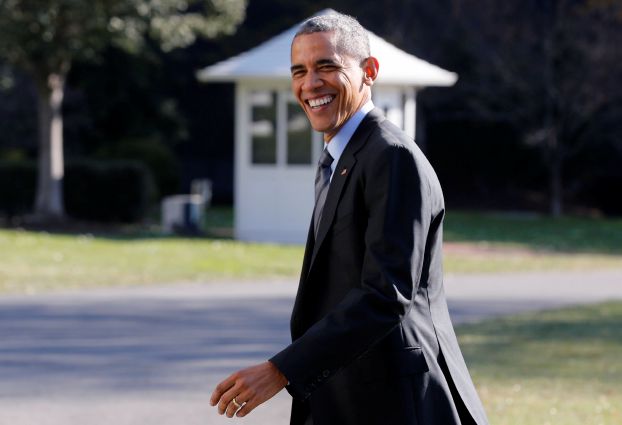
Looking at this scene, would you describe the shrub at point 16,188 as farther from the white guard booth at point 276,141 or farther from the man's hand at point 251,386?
the man's hand at point 251,386

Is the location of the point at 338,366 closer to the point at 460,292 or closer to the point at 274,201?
the point at 460,292

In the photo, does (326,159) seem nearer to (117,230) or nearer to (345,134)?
(345,134)

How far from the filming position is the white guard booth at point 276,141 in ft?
70.1

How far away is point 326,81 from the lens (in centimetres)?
326

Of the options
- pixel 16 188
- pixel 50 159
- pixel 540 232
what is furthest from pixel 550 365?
pixel 16 188

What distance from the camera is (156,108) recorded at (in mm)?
35844

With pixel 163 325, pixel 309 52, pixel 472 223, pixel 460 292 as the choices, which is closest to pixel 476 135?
pixel 472 223

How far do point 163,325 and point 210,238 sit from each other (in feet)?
32.3

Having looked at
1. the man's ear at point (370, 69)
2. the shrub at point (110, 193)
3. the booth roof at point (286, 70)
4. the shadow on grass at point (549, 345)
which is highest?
the booth roof at point (286, 70)

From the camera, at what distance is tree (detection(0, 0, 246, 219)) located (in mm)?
21781

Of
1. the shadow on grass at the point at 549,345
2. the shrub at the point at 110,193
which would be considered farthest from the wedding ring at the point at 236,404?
the shrub at the point at 110,193

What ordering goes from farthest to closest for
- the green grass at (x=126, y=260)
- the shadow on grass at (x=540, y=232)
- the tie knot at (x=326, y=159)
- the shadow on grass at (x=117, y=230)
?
1. the shadow on grass at (x=540, y=232)
2. the shadow on grass at (x=117, y=230)
3. the green grass at (x=126, y=260)
4. the tie knot at (x=326, y=159)

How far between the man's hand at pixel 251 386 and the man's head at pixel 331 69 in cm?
68

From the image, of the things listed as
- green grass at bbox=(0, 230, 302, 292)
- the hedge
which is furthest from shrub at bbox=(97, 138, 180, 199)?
green grass at bbox=(0, 230, 302, 292)
